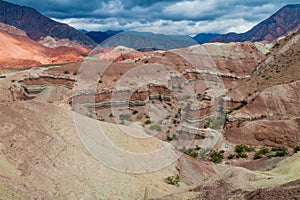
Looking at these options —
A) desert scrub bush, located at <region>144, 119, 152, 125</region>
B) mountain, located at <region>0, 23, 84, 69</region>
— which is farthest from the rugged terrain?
mountain, located at <region>0, 23, 84, 69</region>

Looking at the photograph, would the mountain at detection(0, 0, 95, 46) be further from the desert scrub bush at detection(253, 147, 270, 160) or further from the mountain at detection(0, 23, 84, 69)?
the desert scrub bush at detection(253, 147, 270, 160)

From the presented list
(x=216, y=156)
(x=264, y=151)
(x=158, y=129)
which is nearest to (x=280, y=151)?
(x=264, y=151)

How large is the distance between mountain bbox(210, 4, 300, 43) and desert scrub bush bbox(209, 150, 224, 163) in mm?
138516

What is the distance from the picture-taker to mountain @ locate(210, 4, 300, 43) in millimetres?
160500

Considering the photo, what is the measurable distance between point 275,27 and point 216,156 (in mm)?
155584

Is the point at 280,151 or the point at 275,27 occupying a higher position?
the point at 275,27

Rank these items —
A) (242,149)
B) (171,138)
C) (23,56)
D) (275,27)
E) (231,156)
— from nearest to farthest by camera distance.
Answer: (231,156)
(242,149)
(171,138)
(23,56)
(275,27)

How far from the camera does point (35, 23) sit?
5635 inches

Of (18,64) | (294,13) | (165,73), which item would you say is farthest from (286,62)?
(294,13)

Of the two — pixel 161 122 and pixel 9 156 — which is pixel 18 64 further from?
pixel 9 156

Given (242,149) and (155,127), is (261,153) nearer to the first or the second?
(242,149)

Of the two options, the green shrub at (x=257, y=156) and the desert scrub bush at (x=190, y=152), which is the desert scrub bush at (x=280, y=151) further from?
the desert scrub bush at (x=190, y=152)

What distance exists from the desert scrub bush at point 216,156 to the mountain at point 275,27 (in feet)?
454

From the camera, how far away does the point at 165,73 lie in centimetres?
4312
